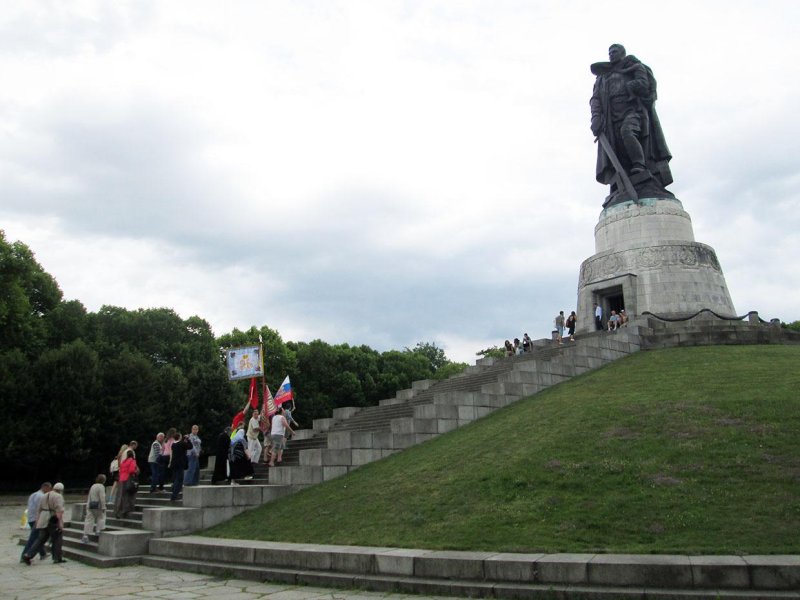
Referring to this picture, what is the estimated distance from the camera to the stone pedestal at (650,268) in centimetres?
2992

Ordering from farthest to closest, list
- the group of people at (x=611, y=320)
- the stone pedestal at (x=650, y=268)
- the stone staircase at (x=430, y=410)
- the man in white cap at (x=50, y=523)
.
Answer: the stone pedestal at (x=650, y=268) → the group of people at (x=611, y=320) → the stone staircase at (x=430, y=410) → the man in white cap at (x=50, y=523)

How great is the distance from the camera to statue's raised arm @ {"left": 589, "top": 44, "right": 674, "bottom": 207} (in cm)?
3434

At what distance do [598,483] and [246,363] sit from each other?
12.3 meters

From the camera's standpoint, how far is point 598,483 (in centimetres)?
1127

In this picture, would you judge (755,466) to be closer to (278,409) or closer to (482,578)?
(482,578)

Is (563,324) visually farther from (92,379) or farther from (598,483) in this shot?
(92,379)

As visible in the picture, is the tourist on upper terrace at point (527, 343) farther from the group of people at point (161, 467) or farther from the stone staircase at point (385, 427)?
the group of people at point (161, 467)

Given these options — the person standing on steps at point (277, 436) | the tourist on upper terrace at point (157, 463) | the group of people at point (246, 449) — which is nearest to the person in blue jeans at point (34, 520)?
the tourist on upper terrace at point (157, 463)

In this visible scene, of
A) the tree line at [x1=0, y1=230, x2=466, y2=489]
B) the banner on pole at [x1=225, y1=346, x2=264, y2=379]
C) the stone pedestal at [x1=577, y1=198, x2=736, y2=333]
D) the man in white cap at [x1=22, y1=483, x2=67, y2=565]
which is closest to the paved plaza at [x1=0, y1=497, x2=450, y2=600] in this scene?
the man in white cap at [x1=22, y1=483, x2=67, y2=565]

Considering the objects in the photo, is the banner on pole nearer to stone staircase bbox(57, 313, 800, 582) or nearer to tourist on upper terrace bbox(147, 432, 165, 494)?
stone staircase bbox(57, 313, 800, 582)

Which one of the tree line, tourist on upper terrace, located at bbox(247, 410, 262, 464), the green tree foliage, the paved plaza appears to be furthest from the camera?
the green tree foliage

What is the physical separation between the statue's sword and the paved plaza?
28345 millimetres

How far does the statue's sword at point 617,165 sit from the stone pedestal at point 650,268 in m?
0.72

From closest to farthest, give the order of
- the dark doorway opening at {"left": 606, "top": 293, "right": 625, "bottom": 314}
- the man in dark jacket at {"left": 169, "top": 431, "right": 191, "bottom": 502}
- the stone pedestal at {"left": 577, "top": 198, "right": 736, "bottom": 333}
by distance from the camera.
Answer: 1. the man in dark jacket at {"left": 169, "top": 431, "right": 191, "bottom": 502}
2. the stone pedestal at {"left": 577, "top": 198, "right": 736, "bottom": 333}
3. the dark doorway opening at {"left": 606, "top": 293, "right": 625, "bottom": 314}
